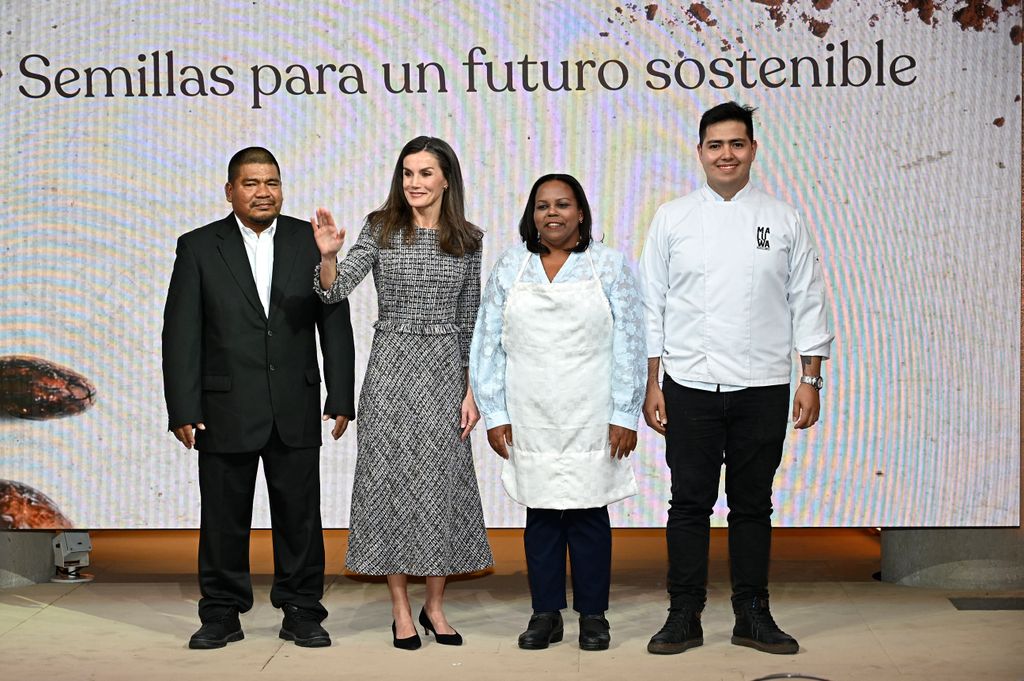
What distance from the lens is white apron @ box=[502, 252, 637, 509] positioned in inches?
156

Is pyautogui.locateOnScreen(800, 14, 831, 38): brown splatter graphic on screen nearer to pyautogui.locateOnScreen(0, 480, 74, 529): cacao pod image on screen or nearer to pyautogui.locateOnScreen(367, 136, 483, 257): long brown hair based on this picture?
pyautogui.locateOnScreen(367, 136, 483, 257): long brown hair

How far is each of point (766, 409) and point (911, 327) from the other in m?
0.94

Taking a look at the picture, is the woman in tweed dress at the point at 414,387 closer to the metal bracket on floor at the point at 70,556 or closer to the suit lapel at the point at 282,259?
the suit lapel at the point at 282,259

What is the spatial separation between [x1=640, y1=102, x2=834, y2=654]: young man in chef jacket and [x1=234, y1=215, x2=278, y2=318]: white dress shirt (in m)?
1.06

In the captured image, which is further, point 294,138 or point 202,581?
point 294,138

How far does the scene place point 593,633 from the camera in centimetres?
411

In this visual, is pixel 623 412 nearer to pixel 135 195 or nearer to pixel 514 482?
pixel 514 482

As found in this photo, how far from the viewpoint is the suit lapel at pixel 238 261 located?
13.5 feet

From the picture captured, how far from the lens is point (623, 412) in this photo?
3996mm

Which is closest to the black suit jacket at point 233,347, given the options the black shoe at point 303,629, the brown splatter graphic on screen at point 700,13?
the black shoe at point 303,629

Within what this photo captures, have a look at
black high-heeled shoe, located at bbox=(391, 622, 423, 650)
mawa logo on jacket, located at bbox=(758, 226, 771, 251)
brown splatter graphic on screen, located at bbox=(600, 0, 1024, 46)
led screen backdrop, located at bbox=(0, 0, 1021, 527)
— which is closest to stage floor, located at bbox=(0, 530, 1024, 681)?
black high-heeled shoe, located at bbox=(391, 622, 423, 650)

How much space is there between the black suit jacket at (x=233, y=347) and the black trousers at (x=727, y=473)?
1053 millimetres

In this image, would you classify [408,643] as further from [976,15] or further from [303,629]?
[976,15]

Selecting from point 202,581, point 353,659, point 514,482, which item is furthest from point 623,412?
point 202,581
